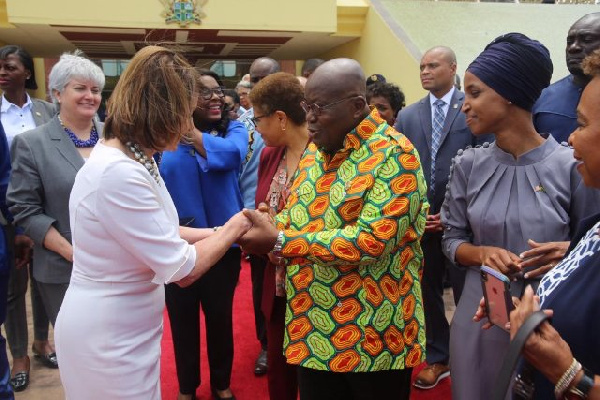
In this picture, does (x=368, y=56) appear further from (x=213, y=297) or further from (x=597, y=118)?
(x=597, y=118)

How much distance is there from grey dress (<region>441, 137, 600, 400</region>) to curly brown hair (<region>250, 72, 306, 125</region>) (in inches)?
40.3

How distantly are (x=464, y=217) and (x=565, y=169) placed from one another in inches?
19.3

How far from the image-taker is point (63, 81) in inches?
130

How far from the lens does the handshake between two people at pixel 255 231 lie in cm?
224

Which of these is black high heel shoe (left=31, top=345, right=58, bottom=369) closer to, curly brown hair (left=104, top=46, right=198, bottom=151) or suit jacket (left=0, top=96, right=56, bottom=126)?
suit jacket (left=0, top=96, right=56, bottom=126)

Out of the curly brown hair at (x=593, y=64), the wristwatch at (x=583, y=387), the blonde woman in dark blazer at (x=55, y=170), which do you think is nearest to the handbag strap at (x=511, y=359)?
the wristwatch at (x=583, y=387)

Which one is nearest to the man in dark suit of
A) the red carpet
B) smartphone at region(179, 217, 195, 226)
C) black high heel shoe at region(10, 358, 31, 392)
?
the red carpet

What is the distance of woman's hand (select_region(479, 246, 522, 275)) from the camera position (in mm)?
2174

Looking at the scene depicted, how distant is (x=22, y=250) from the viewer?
12.1 ft

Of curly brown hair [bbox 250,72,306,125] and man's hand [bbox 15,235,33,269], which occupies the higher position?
curly brown hair [bbox 250,72,306,125]

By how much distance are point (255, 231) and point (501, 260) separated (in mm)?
981

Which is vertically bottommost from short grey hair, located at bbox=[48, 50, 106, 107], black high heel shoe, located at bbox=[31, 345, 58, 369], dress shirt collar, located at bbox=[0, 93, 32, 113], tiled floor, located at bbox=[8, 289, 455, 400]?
tiled floor, located at bbox=[8, 289, 455, 400]

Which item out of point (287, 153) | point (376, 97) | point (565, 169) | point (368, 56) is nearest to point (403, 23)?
point (368, 56)

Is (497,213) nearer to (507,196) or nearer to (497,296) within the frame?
(507,196)
